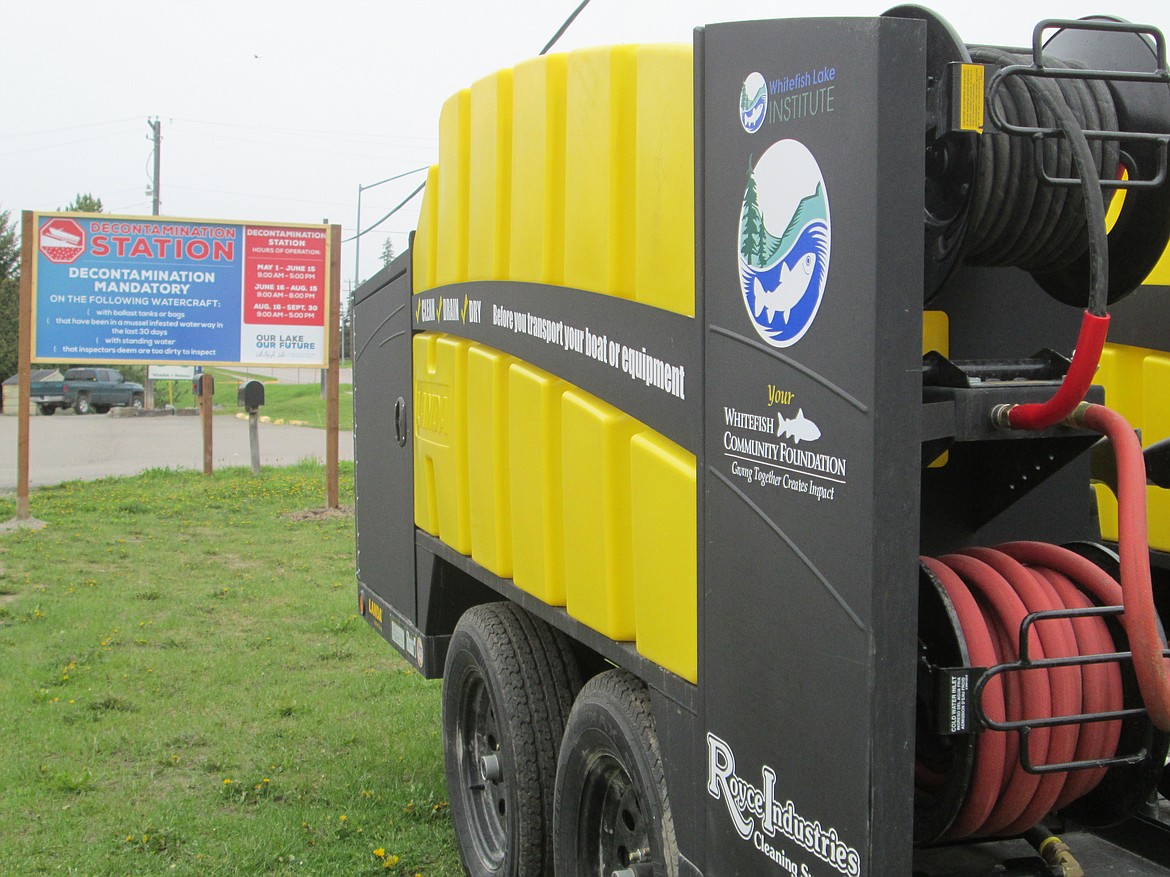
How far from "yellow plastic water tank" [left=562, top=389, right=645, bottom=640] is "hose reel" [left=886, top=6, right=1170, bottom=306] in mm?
896

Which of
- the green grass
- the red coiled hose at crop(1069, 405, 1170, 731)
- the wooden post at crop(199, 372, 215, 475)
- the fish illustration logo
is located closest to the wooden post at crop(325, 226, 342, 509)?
the green grass

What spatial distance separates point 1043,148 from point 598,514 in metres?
1.39

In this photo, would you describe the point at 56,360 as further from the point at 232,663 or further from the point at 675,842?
the point at 675,842

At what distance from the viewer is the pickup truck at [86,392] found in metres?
41.1

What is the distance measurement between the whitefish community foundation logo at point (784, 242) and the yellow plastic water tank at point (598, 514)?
27.1 inches

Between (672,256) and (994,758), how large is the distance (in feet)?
4.19

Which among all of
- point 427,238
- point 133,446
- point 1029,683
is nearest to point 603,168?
point 1029,683

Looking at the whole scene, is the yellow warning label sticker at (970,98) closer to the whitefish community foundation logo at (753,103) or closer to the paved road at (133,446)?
the whitefish community foundation logo at (753,103)

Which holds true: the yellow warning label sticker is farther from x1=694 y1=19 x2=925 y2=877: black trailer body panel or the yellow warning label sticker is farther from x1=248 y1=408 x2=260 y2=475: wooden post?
x1=248 y1=408 x2=260 y2=475: wooden post

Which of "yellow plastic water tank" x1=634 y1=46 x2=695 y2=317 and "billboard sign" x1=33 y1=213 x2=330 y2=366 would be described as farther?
"billboard sign" x1=33 y1=213 x2=330 y2=366

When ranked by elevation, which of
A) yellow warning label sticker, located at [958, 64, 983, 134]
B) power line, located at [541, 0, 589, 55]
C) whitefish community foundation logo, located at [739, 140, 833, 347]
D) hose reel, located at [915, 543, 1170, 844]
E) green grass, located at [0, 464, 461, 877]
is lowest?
green grass, located at [0, 464, 461, 877]

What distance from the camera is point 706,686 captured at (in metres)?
2.75

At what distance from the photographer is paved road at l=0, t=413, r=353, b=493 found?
21922 millimetres

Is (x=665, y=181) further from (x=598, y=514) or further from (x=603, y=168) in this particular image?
(x=598, y=514)
